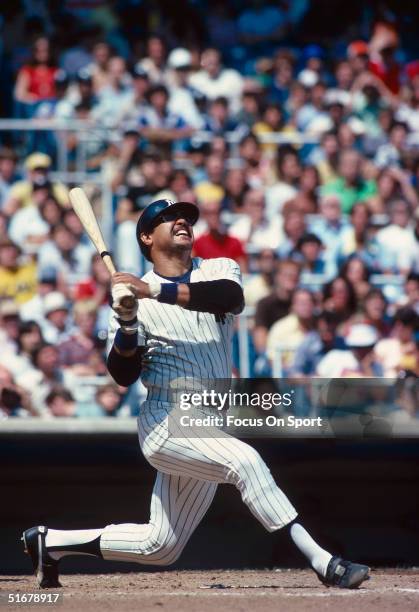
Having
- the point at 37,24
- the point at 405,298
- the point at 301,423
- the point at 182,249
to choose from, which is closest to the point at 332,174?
the point at 405,298

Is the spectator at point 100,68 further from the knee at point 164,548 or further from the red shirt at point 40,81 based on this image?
the knee at point 164,548

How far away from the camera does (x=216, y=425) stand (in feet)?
15.2

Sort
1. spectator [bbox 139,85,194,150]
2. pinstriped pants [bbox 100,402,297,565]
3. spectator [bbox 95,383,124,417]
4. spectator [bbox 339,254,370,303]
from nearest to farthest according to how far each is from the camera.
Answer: pinstriped pants [bbox 100,402,297,565]
spectator [bbox 95,383,124,417]
spectator [bbox 339,254,370,303]
spectator [bbox 139,85,194,150]

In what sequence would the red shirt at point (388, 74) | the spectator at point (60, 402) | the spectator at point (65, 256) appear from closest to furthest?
1. the spectator at point (60, 402)
2. the spectator at point (65, 256)
3. the red shirt at point (388, 74)

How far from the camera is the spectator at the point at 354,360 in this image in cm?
809

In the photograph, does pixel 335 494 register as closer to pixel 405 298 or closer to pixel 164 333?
pixel 164 333

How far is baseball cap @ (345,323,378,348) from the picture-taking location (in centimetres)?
828

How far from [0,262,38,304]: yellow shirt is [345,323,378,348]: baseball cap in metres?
2.42

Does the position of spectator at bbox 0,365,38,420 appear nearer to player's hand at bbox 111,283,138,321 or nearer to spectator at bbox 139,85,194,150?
player's hand at bbox 111,283,138,321

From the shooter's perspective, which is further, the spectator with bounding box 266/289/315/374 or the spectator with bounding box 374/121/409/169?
the spectator with bounding box 374/121/409/169

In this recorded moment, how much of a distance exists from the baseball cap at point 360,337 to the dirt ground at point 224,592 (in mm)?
2506

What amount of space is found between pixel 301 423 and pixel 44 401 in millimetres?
2118

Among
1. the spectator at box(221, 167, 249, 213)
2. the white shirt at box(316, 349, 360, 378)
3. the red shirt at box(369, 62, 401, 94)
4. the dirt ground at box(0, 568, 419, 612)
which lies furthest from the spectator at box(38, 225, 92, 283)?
the red shirt at box(369, 62, 401, 94)

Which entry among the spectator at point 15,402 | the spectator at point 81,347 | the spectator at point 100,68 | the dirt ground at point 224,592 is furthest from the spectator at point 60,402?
the spectator at point 100,68
